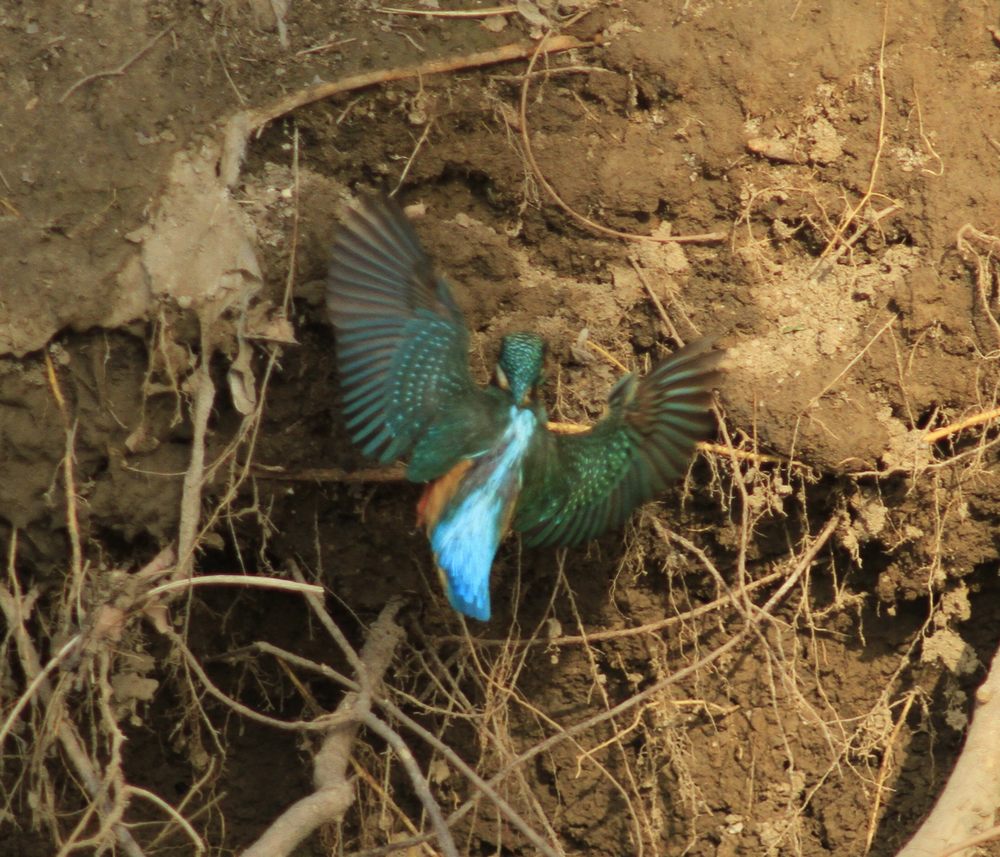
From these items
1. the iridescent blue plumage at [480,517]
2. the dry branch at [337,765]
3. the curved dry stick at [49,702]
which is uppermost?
the iridescent blue plumage at [480,517]

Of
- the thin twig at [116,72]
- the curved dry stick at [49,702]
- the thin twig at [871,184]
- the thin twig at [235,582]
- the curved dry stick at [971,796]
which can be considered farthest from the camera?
the thin twig at [871,184]

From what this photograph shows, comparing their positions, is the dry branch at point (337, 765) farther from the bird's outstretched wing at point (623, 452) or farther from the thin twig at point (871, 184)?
the thin twig at point (871, 184)

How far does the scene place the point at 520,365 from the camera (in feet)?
9.50

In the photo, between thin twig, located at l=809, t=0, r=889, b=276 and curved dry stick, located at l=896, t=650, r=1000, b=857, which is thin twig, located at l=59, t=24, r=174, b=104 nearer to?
thin twig, located at l=809, t=0, r=889, b=276

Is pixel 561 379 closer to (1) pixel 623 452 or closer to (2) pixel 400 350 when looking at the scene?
(1) pixel 623 452

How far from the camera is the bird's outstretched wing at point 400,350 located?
2.90 meters

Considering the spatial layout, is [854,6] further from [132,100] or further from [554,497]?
[132,100]

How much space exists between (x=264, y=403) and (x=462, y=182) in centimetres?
75

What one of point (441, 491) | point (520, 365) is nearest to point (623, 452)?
point (520, 365)

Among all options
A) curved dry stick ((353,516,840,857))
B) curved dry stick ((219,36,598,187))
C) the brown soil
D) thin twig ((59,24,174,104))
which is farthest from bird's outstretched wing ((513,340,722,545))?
thin twig ((59,24,174,104))

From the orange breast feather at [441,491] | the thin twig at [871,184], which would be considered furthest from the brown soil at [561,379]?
the orange breast feather at [441,491]

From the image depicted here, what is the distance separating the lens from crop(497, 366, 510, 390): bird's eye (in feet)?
9.57

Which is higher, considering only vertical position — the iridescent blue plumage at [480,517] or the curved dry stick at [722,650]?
the iridescent blue plumage at [480,517]

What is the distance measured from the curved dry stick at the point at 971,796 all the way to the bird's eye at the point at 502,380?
4.33 feet
